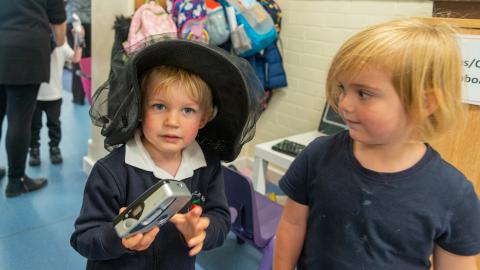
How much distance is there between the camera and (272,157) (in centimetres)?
216

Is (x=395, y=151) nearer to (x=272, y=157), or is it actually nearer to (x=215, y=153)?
(x=215, y=153)

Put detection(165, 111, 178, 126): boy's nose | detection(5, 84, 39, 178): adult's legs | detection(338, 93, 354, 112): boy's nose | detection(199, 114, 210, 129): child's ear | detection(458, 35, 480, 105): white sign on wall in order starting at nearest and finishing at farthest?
detection(338, 93, 354, 112): boy's nose → detection(165, 111, 178, 126): boy's nose → detection(199, 114, 210, 129): child's ear → detection(458, 35, 480, 105): white sign on wall → detection(5, 84, 39, 178): adult's legs

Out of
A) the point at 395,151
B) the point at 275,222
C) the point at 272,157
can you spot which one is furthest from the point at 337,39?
the point at 395,151

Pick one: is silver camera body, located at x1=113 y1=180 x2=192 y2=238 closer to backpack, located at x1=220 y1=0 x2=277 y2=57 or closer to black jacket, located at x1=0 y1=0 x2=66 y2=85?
black jacket, located at x1=0 y1=0 x2=66 y2=85

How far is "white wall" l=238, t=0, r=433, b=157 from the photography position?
2.46 meters

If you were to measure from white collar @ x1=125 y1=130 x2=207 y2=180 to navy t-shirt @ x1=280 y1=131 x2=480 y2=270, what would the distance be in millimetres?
288

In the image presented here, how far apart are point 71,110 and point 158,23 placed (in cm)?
262

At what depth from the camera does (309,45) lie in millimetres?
2773

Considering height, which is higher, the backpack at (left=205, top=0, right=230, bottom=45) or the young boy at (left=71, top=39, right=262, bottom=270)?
the backpack at (left=205, top=0, right=230, bottom=45)

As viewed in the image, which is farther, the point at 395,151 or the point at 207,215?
the point at 207,215

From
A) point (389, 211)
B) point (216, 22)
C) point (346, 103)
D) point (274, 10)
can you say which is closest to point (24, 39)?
point (216, 22)

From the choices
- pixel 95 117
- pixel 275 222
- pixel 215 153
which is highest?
pixel 95 117

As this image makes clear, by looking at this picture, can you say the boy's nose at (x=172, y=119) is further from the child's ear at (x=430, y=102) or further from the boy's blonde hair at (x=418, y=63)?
the child's ear at (x=430, y=102)

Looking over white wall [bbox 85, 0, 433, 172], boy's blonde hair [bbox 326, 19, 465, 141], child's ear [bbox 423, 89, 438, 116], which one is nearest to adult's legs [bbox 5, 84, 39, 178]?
white wall [bbox 85, 0, 433, 172]
